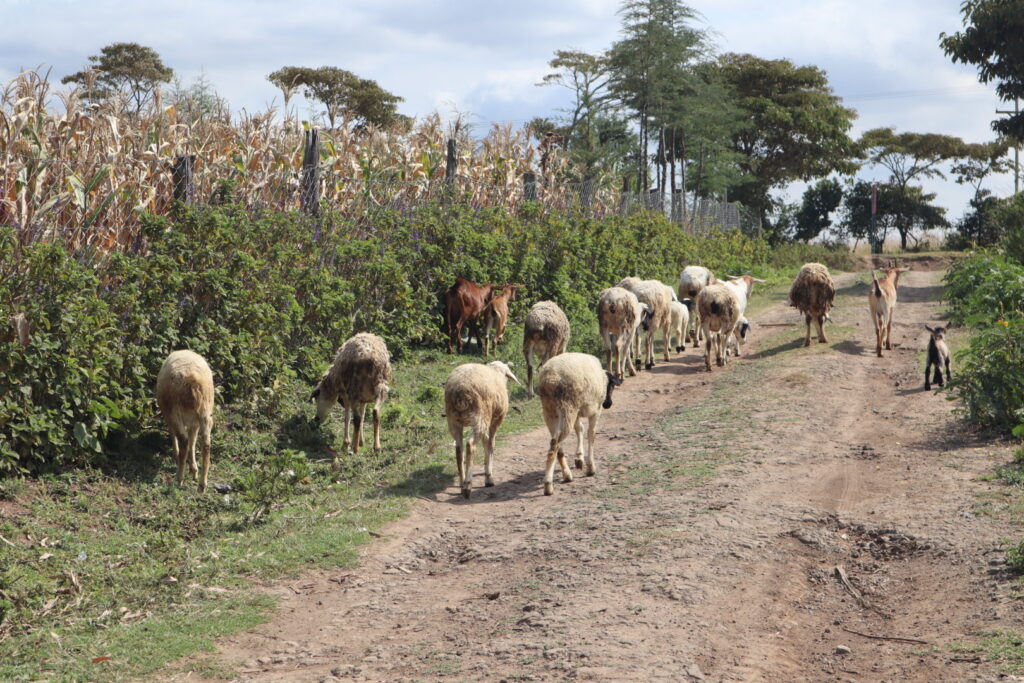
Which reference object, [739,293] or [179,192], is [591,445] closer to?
[179,192]

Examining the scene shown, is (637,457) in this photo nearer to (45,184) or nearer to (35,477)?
(35,477)

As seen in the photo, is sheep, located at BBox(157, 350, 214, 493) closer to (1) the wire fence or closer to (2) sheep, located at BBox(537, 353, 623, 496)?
(1) the wire fence

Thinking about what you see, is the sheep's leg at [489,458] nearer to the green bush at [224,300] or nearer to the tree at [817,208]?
the green bush at [224,300]

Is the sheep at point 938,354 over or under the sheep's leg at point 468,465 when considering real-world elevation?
over

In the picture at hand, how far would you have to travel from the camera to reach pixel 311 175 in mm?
13445

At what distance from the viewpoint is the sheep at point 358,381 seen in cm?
981

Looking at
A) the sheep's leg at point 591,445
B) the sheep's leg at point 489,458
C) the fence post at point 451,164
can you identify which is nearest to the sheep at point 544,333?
the sheep's leg at point 591,445

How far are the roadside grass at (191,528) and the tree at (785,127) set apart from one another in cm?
4230

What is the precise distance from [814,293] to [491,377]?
29.4 ft

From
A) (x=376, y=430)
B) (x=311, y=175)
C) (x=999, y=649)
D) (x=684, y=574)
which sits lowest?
(x=999, y=649)

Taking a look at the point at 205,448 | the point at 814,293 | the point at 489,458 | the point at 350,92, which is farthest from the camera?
the point at 350,92

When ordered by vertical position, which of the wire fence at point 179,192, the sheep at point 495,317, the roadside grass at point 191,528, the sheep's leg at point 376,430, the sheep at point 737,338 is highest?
the wire fence at point 179,192

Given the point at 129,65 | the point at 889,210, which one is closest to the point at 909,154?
the point at 889,210

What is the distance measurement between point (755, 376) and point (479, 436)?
6541 millimetres
